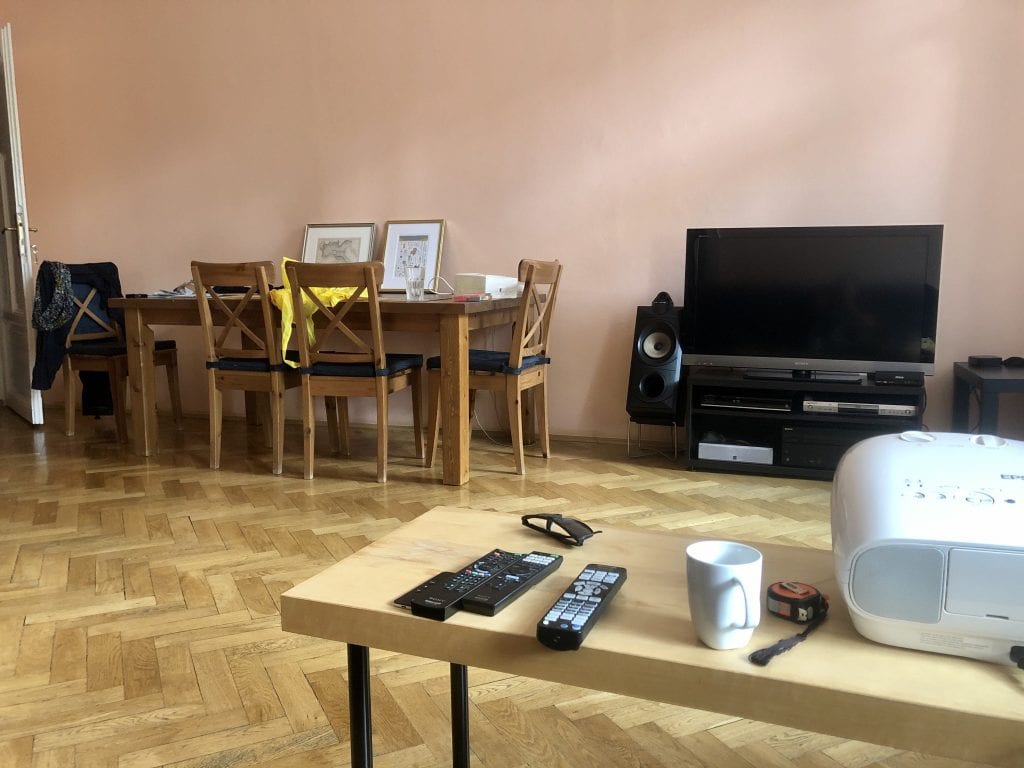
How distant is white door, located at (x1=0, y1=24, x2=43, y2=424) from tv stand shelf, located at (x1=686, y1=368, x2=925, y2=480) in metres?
3.37

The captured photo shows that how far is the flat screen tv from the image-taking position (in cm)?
315

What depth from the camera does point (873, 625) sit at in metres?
0.77

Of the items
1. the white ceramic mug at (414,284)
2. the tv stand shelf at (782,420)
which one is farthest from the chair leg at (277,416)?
the tv stand shelf at (782,420)

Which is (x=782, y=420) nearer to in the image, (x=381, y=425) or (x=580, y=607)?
(x=381, y=425)

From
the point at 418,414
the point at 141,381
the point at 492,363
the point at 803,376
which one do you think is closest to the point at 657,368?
the point at 803,376

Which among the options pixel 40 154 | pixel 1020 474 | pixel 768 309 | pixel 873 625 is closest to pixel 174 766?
pixel 873 625

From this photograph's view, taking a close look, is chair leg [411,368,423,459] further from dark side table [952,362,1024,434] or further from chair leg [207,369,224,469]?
dark side table [952,362,1024,434]

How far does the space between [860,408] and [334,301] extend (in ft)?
6.88

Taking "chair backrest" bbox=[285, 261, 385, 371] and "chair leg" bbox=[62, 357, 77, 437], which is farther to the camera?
"chair leg" bbox=[62, 357, 77, 437]

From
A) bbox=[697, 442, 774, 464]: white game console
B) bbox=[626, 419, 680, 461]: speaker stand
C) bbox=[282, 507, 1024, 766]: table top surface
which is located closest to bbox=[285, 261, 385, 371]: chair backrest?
bbox=[626, 419, 680, 461]: speaker stand

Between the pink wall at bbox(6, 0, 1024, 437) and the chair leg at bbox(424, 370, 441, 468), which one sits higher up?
the pink wall at bbox(6, 0, 1024, 437)

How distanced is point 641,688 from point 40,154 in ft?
17.3

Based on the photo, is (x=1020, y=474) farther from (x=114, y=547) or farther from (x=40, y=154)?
(x=40, y=154)

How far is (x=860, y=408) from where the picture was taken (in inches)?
124
